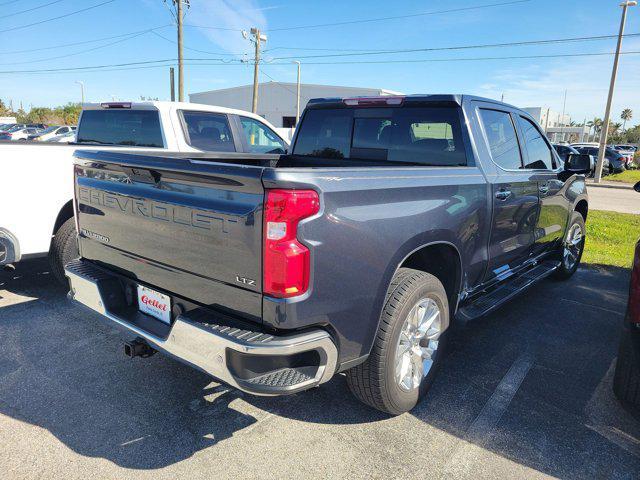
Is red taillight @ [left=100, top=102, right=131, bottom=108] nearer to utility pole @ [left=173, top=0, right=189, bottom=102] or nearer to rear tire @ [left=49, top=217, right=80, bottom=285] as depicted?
rear tire @ [left=49, top=217, right=80, bottom=285]

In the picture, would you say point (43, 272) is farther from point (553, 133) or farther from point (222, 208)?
point (553, 133)

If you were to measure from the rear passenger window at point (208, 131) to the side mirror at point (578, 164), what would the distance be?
157 inches

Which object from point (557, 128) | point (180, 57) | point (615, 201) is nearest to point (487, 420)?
point (615, 201)

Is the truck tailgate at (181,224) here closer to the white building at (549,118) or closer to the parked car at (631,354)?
the parked car at (631,354)

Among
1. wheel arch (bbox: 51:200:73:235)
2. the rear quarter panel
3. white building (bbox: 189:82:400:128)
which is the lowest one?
wheel arch (bbox: 51:200:73:235)

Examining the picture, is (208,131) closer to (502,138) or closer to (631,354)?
(502,138)

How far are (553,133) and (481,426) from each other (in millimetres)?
74977

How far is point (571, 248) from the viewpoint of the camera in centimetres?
590

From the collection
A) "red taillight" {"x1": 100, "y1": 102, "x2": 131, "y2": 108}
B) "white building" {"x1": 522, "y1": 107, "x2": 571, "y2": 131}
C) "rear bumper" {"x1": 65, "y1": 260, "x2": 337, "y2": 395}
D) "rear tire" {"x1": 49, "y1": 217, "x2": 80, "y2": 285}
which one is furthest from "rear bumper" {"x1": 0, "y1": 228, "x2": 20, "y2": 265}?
"white building" {"x1": 522, "y1": 107, "x2": 571, "y2": 131}

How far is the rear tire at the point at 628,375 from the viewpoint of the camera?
9.39 feet

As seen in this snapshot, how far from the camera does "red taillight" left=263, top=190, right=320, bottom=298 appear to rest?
2.07 m

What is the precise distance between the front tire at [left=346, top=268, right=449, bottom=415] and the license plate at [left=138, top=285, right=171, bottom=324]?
1.08m

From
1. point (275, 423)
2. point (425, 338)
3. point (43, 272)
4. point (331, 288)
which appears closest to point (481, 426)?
point (425, 338)

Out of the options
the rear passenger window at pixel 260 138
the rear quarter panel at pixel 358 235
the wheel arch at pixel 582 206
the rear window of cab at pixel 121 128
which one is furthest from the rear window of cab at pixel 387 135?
the wheel arch at pixel 582 206
